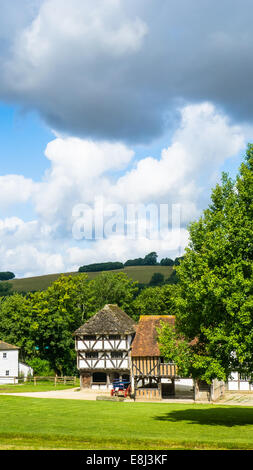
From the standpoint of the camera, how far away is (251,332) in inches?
881

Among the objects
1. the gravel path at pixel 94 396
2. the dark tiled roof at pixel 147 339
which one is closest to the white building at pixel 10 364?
the gravel path at pixel 94 396

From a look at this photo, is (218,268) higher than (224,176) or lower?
lower

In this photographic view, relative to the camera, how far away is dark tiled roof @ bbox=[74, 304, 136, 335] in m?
55.1

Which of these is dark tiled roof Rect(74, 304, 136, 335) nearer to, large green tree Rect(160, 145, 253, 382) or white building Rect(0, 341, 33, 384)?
white building Rect(0, 341, 33, 384)

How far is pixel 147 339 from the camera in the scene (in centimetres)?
4869

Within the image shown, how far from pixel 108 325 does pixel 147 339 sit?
27.1ft

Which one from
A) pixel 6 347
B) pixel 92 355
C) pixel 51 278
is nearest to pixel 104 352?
pixel 92 355

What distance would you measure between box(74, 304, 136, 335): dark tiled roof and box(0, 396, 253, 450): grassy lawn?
736 inches

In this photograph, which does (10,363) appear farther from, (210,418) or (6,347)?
(210,418)

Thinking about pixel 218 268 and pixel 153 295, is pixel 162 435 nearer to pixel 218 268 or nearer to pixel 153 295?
pixel 218 268

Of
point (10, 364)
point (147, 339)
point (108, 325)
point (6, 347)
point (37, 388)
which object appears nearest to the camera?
point (147, 339)

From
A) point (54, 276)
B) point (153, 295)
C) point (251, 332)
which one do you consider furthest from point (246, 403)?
point (54, 276)

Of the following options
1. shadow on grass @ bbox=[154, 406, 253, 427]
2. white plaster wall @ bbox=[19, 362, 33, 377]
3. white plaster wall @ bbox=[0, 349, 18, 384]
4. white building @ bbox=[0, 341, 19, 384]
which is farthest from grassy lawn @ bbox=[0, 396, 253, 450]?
white plaster wall @ bbox=[19, 362, 33, 377]
